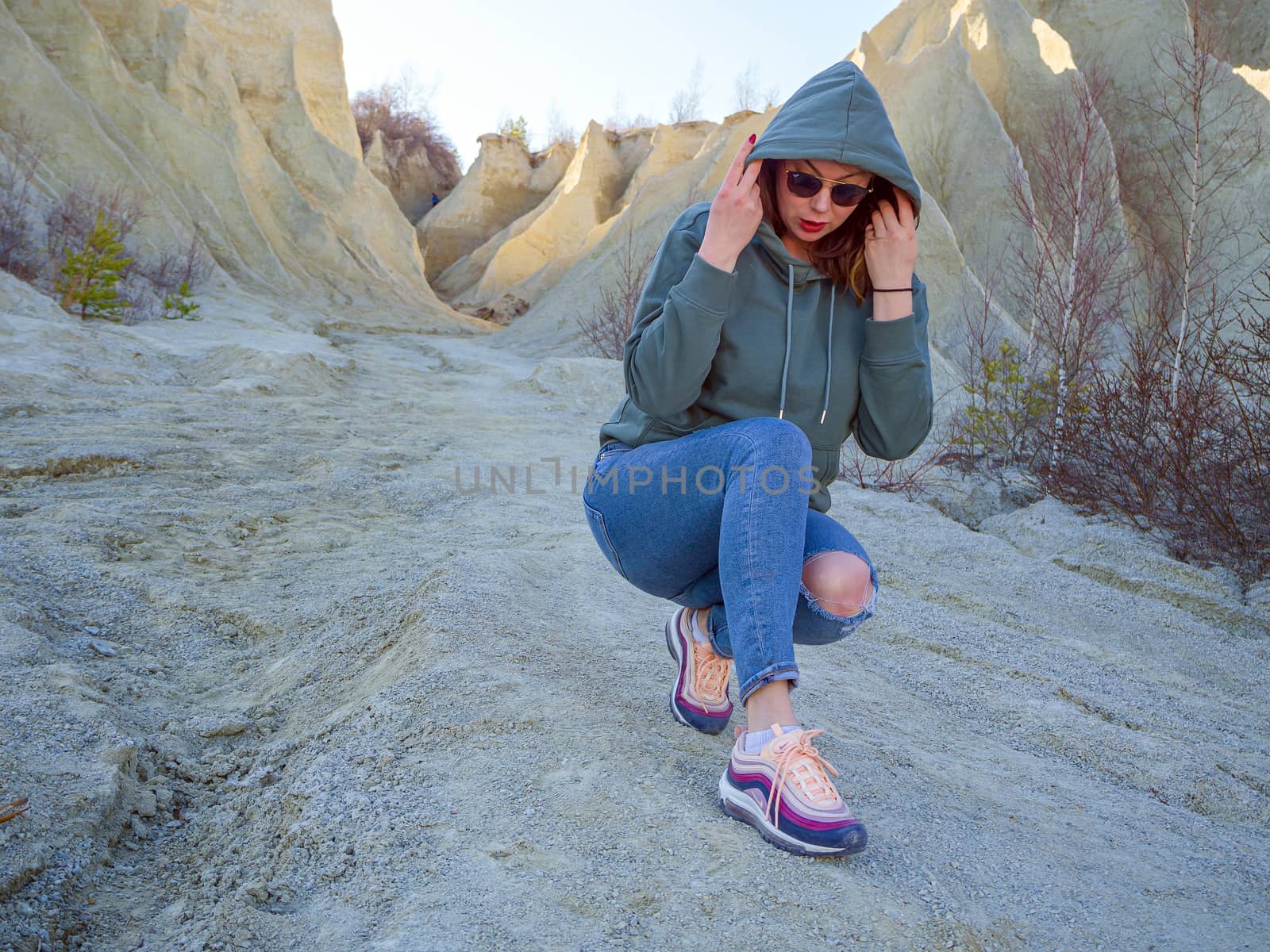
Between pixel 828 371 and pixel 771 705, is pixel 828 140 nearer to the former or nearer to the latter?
pixel 828 371

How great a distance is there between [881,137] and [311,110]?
17.7m

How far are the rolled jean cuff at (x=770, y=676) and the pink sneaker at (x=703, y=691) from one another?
0.34 m

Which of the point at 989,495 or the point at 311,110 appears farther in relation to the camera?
the point at 311,110

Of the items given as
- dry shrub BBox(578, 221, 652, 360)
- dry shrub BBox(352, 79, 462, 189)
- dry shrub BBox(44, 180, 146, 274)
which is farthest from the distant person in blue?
dry shrub BBox(352, 79, 462, 189)

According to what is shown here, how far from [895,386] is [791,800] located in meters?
0.87

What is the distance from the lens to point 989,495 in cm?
574

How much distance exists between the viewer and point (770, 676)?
5.14 ft

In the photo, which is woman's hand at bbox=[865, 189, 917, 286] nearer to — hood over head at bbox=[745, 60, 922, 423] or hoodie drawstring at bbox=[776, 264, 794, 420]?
hood over head at bbox=[745, 60, 922, 423]

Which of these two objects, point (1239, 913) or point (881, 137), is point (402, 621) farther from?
point (1239, 913)

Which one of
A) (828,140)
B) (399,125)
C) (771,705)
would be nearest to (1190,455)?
(828,140)

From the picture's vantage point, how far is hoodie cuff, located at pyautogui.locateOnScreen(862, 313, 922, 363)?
1.89m

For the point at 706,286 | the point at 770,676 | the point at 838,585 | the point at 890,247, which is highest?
the point at 890,247

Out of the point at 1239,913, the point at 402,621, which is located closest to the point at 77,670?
the point at 402,621

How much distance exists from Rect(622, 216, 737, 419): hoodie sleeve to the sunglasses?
0.77 ft
